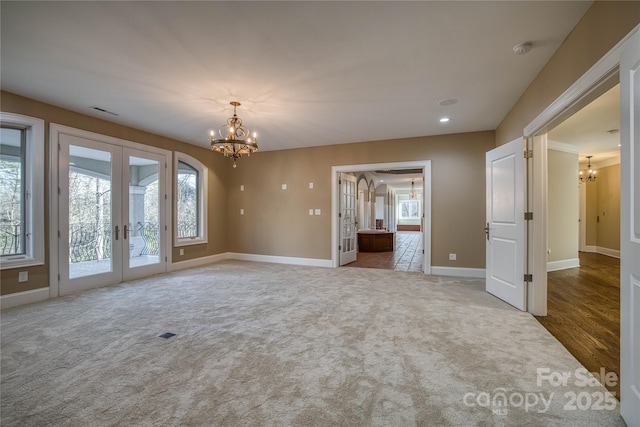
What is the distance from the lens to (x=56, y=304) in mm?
3680

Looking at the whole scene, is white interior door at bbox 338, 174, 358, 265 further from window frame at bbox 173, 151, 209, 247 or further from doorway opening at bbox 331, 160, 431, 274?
window frame at bbox 173, 151, 209, 247

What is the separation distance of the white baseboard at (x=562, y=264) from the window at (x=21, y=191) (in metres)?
8.93

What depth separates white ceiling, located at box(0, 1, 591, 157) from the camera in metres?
2.14

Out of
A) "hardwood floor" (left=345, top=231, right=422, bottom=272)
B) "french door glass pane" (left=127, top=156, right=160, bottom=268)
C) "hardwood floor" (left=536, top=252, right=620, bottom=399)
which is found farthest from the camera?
"hardwood floor" (left=345, top=231, right=422, bottom=272)

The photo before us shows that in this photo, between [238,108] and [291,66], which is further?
[238,108]

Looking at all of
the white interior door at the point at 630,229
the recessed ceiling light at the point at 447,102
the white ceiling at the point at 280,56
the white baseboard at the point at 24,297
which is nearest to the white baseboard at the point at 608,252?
the white ceiling at the point at 280,56

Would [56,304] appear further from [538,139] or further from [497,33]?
[538,139]

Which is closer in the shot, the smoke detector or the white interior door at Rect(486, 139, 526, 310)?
the smoke detector

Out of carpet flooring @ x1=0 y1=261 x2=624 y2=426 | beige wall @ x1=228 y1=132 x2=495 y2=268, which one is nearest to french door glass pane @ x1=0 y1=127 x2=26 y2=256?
carpet flooring @ x1=0 y1=261 x2=624 y2=426

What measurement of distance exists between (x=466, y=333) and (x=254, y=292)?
9.28 ft

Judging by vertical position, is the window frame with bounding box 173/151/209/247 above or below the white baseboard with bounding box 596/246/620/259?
above

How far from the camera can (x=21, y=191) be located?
3791 mm

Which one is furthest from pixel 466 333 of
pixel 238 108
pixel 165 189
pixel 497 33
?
pixel 165 189

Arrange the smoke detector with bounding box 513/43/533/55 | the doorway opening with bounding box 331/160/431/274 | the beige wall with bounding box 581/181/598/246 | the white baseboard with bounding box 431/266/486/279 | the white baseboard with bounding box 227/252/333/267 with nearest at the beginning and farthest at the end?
the smoke detector with bounding box 513/43/533/55 → the white baseboard with bounding box 431/266/486/279 → the doorway opening with bounding box 331/160/431/274 → the white baseboard with bounding box 227/252/333/267 → the beige wall with bounding box 581/181/598/246
